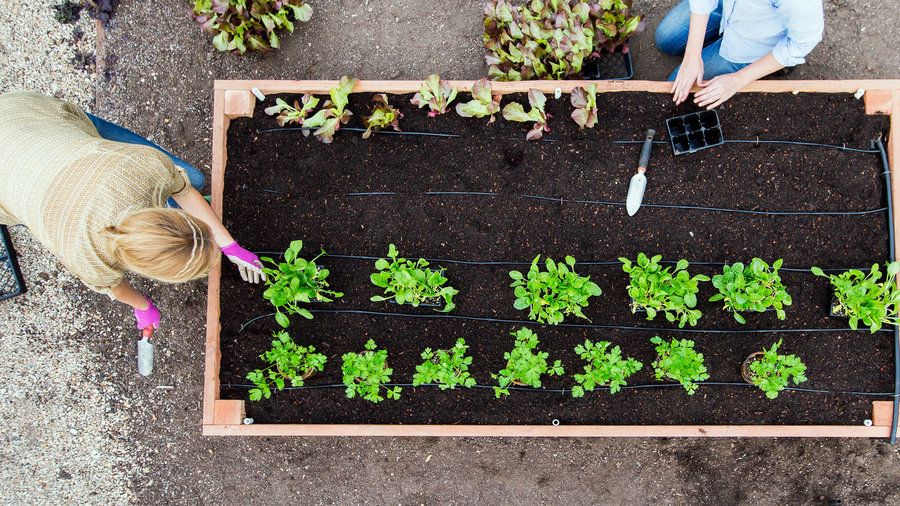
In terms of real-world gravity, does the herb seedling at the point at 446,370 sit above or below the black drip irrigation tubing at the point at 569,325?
below

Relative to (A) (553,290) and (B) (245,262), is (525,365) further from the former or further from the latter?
(B) (245,262)

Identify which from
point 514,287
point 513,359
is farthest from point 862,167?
point 513,359

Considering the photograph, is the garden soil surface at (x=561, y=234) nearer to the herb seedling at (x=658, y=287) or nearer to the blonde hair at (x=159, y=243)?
the herb seedling at (x=658, y=287)

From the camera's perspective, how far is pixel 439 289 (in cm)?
202

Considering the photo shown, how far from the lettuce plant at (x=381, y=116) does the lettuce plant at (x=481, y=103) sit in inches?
10.4

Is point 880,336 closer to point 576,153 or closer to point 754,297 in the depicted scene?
point 754,297

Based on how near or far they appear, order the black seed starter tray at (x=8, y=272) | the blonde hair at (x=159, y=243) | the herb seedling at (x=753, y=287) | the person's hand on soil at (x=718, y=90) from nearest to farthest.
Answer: the blonde hair at (x=159, y=243), the herb seedling at (x=753, y=287), the person's hand on soil at (x=718, y=90), the black seed starter tray at (x=8, y=272)

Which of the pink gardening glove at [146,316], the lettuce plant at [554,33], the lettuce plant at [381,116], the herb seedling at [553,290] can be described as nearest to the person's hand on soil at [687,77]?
the lettuce plant at [554,33]

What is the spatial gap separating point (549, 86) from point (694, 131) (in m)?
0.62

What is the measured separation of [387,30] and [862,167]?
2241 millimetres

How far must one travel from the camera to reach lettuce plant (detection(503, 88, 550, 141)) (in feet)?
6.45

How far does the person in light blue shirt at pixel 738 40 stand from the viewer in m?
1.67

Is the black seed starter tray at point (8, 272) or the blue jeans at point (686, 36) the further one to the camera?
the black seed starter tray at point (8, 272)

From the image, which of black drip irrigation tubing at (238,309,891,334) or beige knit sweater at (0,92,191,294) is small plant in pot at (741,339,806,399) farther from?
beige knit sweater at (0,92,191,294)
